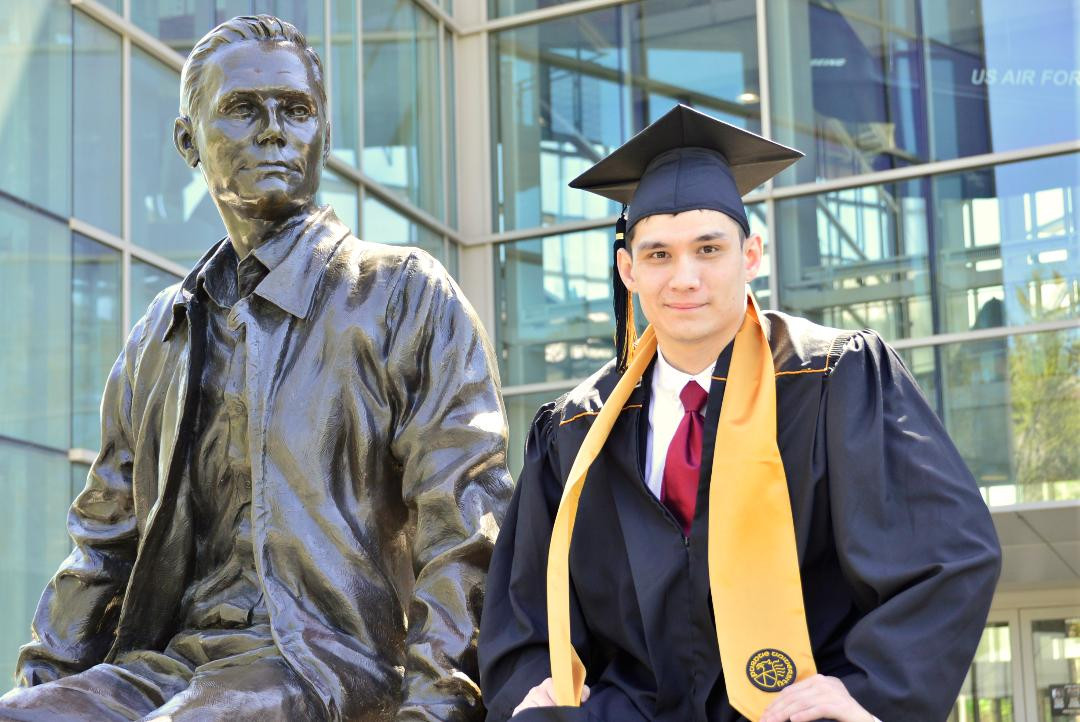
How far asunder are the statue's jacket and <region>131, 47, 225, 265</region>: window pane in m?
7.38

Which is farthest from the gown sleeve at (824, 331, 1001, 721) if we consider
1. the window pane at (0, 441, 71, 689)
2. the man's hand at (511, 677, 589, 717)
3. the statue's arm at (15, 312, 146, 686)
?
the window pane at (0, 441, 71, 689)

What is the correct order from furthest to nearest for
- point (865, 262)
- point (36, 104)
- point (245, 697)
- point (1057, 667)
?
point (1057, 667), point (865, 262), point (36, 104), point (245, 697)

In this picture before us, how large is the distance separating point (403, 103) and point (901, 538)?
12996mm

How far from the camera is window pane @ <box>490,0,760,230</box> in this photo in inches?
620

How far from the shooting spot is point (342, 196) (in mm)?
14508

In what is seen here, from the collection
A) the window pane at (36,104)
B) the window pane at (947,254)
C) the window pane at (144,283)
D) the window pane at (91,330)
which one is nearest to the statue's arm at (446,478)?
the window pane at (36,104)

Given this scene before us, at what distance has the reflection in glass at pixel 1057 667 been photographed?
15.6 meters

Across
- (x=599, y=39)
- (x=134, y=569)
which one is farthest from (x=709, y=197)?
(x=599, y=39)

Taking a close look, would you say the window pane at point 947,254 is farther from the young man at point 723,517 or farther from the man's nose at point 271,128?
the young man at point 723,517

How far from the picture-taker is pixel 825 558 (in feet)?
11.5

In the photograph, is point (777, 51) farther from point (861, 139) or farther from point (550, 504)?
point (550, 504)

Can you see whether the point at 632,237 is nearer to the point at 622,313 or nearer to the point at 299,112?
the point at 622,313

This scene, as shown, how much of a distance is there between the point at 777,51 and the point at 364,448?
12108 mm

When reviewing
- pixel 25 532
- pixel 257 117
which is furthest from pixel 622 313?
pixel 25 532
